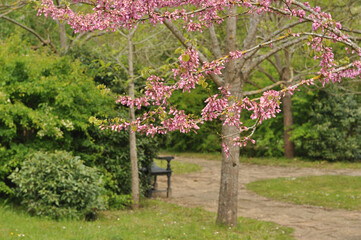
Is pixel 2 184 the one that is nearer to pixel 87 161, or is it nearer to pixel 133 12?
pixel 87 161

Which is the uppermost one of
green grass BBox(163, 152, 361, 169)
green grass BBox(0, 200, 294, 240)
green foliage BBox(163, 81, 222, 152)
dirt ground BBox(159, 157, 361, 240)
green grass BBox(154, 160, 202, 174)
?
green foliage BBox(163, 81, 222, 152)

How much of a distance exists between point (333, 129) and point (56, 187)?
14799 millimetres

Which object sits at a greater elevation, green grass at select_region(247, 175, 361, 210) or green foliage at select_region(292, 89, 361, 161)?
green foliage at select_region(292, 89, 361, 161)

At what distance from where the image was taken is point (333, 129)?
19.1 meters

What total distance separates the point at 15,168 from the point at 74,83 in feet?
6.86

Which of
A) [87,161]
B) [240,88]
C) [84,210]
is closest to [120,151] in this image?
[87,161]

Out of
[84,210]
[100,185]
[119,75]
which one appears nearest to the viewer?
[84,210]

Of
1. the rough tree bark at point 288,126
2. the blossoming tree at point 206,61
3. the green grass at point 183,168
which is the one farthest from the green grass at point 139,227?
the rough tree bark at point 288,126

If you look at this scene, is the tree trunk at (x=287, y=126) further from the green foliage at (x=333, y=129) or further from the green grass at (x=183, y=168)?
the green grass at (x=183, y=168)

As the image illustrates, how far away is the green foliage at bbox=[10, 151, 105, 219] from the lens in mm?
7363

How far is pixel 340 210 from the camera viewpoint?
10031 mm

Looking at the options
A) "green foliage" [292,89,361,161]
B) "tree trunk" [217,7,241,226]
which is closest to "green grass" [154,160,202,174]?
"green foliage" [292,89,361,161]

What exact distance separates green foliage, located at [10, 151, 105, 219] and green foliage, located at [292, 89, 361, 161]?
540 inches

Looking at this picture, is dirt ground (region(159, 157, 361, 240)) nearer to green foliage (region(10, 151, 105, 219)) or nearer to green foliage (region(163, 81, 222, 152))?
green foliage (region(10, 151, 105, 219))
